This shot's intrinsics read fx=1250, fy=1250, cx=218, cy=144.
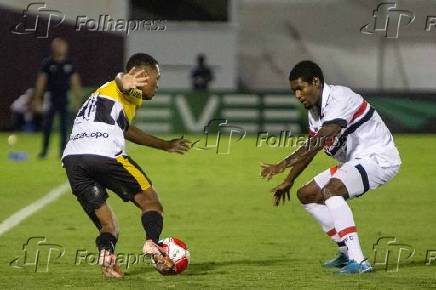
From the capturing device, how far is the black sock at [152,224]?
10602 mm

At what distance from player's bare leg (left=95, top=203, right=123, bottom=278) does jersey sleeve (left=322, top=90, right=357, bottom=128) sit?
2032 millimetres

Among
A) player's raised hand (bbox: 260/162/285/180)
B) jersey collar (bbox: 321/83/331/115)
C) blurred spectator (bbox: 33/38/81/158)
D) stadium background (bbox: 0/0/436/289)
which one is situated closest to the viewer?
player's raised hand (bbox: 260/162/285/180)

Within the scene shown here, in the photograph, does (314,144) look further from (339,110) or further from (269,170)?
(269,170)

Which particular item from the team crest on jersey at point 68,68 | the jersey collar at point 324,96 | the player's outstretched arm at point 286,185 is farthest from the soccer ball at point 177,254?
the team crest on jersey at point 68,68

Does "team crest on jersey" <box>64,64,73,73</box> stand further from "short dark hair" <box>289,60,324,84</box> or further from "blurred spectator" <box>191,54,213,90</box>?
"short dark hair" <box>289,60,324,84</box>

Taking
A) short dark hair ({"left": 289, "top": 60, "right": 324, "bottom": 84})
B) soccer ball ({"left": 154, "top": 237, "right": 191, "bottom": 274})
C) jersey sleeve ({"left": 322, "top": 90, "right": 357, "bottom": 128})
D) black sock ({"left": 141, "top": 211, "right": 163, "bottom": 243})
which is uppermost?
short dark hair ({"left": 289, "top": 60, "right": 324, "bottom": 84})

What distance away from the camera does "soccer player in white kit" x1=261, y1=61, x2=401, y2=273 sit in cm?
1088

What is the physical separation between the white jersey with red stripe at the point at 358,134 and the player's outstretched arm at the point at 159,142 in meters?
1.17

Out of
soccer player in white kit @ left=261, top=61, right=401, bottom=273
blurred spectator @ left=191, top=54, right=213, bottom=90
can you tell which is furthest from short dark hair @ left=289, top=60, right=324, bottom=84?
blurred spectator @ left=191, top=54, right=213, bottom=90

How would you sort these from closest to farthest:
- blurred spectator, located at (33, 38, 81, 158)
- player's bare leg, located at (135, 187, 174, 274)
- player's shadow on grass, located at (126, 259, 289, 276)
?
player's bare leg, located at (135, 187, 174, 274)
player's shadow on grass, located at (126, 259, 289, 276)
blurred spectator, located at (33, 38, 81, 158)

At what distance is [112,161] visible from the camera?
10.6 metres

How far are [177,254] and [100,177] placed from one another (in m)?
0.95

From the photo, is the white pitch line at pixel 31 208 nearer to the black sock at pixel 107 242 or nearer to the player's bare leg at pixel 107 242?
the player's bare leg at pixel 107 242

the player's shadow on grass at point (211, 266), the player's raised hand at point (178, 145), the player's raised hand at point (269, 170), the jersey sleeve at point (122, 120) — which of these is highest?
the jersey sleeve at point (122, 120)
